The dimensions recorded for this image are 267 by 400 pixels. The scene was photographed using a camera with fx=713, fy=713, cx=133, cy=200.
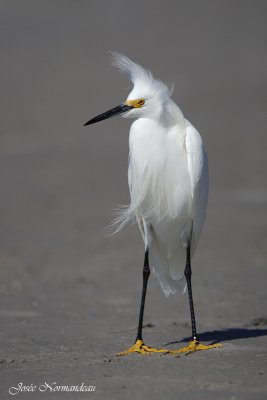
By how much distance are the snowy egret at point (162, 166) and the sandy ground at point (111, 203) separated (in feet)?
3.48

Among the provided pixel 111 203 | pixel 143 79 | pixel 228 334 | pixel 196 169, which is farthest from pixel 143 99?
pixel 111 203

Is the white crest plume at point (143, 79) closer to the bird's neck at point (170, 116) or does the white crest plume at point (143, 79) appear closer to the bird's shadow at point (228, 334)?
the bird's neck at point (170, 116)

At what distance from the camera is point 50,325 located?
25.2 ft

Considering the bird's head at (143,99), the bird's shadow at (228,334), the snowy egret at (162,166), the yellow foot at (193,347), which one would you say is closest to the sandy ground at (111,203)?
the bird's shadow at (228,334)

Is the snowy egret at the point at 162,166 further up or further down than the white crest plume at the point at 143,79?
further down

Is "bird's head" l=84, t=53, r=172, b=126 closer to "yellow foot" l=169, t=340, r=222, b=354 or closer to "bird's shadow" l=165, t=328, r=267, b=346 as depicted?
"yellow foot" l=169, t=340, r=222, b=354

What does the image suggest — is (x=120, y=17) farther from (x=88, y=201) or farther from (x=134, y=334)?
(x=134, y=334)

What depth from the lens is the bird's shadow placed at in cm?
637

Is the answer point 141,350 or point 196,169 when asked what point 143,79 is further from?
point 141,350

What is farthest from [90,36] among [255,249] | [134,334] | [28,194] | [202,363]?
[202,363]

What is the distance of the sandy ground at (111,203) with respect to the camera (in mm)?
5367

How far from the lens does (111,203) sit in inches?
617

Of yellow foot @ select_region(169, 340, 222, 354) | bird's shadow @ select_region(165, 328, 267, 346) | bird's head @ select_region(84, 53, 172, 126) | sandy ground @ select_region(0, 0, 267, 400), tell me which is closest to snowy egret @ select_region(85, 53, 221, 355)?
bird's head @ select_region(84, 53, 172, 126)

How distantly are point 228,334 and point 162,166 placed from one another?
1754 mm
